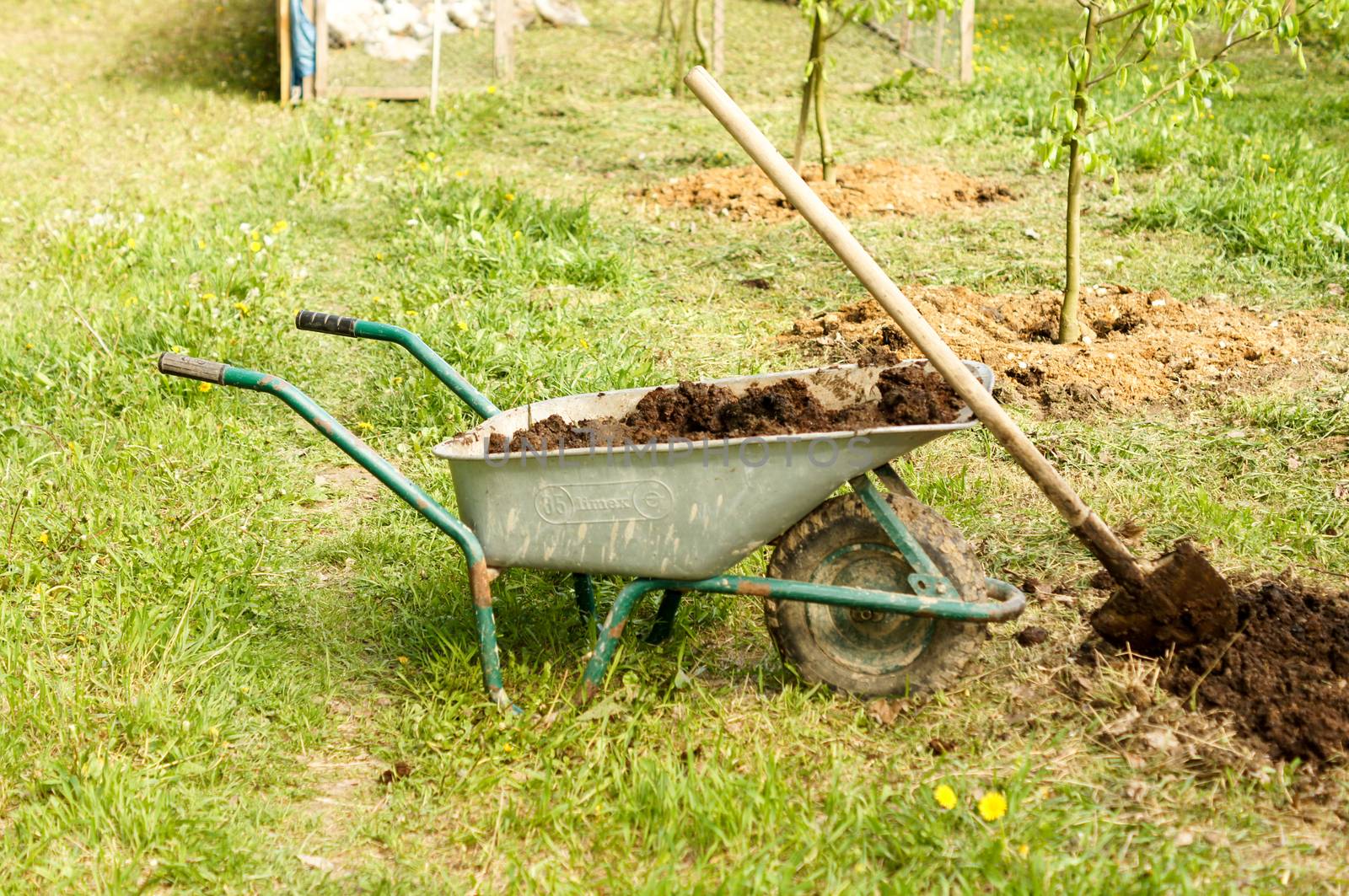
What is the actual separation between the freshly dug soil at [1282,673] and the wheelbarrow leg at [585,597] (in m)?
1.37

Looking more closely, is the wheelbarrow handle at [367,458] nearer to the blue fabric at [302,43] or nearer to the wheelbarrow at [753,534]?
the wheelbarrow at [753,534]

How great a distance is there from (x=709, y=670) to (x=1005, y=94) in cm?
704

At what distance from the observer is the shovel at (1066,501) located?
2.40 m

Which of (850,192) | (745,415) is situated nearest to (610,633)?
(745,415)

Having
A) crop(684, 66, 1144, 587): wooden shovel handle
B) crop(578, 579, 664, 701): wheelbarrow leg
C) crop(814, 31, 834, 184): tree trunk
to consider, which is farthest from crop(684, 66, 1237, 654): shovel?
crop(814, 31, 834, 184): tree trunk

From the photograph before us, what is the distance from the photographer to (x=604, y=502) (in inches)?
101

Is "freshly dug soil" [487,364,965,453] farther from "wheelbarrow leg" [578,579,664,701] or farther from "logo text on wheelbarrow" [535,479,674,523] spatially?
"wheelbarrow leg" [578,579,664,701]

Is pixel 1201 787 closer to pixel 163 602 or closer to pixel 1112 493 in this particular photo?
pixel 1112 493

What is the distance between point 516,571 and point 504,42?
7341 millimetres

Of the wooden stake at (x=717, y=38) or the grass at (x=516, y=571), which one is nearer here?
the grass at (x=516, y=571)

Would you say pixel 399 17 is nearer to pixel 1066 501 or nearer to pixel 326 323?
pixel 326 323

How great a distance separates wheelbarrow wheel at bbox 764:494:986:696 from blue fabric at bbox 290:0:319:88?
26.1 ft

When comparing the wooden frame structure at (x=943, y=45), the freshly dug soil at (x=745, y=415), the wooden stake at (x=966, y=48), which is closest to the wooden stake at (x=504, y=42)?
the wooden frame structure at (x=943, y=45)

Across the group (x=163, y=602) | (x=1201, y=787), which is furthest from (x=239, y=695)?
(x=1201, y=787)
